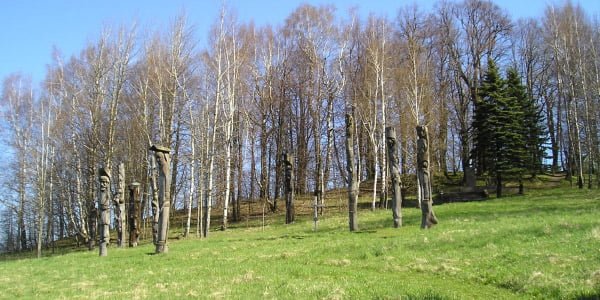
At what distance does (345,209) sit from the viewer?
37.2 m

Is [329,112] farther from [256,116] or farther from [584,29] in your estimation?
[584,29]

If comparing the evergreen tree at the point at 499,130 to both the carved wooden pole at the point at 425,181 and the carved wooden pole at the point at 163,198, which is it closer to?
the carved wooden pole at the point at 425,181

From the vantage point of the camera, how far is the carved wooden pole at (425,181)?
59.4 ft

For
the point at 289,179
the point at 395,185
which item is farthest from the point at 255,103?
the point at 395,185

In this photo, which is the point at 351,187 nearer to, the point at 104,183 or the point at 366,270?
the point at 366,270

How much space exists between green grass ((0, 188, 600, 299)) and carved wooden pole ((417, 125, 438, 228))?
1.08 metres

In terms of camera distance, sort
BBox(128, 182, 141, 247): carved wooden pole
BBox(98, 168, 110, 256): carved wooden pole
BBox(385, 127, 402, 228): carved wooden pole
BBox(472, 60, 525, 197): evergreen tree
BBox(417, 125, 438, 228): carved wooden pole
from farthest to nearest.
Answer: BBox(472, 60, 525, 197): evergreen tree, BBox(128, 182, 141, 247): carved wooden pole, BBox(98, 168, 110, 256): carved wooden pole, BBox(385, 127, 402, 228): carved wooden pole, BBox(417, 125, 438, 228): carved wooden pole

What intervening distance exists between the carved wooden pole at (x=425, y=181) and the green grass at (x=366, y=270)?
1.08 metres

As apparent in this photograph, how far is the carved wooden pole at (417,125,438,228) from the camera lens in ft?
59.4

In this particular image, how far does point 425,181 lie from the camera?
18.8 meters

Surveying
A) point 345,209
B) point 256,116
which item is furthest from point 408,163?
point 256,116

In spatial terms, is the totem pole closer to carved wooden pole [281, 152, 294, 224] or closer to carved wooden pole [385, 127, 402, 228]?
carved wooden pole [385, 127, 402, 228]

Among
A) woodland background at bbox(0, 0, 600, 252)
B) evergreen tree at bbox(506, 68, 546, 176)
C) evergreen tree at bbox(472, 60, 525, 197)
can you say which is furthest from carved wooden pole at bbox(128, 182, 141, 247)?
evergreen tree at bbox(506, 68, 546, 176)

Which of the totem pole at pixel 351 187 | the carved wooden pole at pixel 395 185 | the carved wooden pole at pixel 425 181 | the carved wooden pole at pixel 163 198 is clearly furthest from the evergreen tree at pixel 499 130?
the carved wooden pole at pixel 163 198
